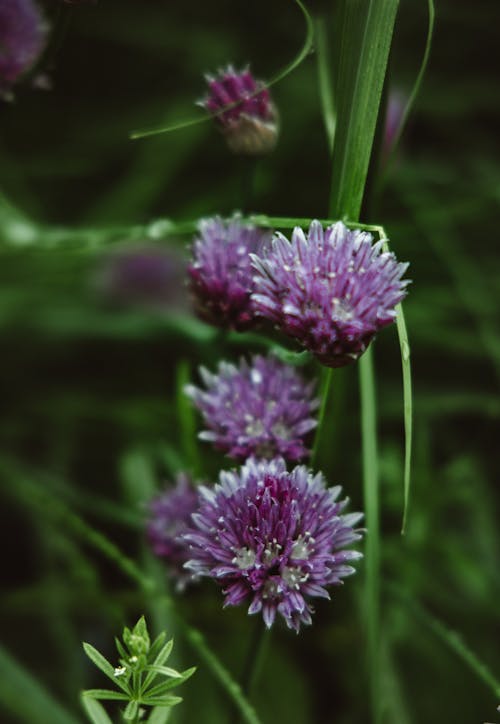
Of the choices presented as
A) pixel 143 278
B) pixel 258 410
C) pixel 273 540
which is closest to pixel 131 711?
pixel 273 540

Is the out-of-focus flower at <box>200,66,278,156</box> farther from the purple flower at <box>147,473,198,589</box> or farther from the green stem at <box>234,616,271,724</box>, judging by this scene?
the green stem at <box>234,616,271,724</box>

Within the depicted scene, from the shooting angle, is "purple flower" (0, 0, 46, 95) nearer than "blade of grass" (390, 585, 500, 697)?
No

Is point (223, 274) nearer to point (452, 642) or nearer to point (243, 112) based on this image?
point (243, 112)

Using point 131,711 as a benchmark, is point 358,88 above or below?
above

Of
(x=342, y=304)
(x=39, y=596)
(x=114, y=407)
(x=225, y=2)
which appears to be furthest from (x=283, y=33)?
(x=342, y=304)

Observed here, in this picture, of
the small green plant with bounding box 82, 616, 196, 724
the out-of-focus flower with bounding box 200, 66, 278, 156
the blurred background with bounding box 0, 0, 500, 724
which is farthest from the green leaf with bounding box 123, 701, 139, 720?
the out-of-focus flower with bounding box 200, 66, 278, 156

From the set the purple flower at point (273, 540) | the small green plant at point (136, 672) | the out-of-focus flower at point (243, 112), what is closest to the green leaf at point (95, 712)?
the small green plant at point (136, 672)
